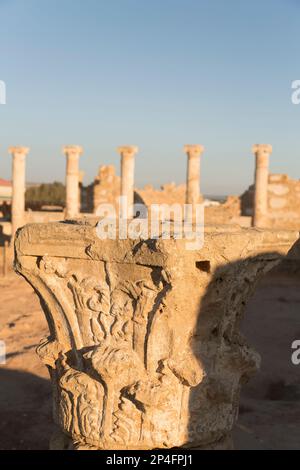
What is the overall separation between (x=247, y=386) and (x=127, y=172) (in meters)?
12.8

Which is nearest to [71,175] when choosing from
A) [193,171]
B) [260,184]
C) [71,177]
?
[71,177]

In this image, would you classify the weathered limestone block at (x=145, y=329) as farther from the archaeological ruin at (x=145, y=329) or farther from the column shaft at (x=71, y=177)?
the column shaft at (x=71, y=177)

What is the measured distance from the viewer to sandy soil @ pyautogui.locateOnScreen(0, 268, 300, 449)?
5.75 metres

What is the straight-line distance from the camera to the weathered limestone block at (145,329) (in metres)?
3.26

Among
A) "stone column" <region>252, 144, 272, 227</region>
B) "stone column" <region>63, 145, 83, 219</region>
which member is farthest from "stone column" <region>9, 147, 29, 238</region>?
"stone column" <region>252, 144, 272, 227</region>

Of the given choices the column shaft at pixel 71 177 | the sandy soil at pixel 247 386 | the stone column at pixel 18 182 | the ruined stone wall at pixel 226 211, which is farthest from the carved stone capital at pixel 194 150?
the sandy soil at pixel 247 386

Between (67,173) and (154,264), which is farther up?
(67,173)

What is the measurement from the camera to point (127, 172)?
1942cm

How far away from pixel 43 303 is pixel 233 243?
1.47 metres

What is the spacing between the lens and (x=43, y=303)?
3771mm
